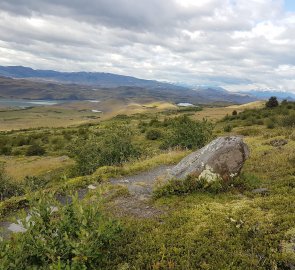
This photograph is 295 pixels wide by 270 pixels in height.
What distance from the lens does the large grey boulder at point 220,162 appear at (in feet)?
46.1

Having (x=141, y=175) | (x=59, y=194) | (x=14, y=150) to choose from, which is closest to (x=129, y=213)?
(x=59, y=194)

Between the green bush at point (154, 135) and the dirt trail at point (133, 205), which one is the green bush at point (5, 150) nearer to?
the green bush at point (154, 135)

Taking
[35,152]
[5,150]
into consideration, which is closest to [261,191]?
[35,152]

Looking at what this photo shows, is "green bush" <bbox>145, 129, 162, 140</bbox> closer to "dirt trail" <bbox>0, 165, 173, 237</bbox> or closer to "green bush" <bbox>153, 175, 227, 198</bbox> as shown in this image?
"dirt trail" <bbox>0, 165, 173, 237</bbox>

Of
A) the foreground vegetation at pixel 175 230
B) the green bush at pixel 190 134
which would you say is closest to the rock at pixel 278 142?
the green bush at pixel 190 134

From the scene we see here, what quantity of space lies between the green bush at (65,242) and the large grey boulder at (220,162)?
6.04 m

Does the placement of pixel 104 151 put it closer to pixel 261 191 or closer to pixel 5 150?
pixel 261 191

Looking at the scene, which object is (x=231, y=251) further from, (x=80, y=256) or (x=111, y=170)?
(x=111, y=170)

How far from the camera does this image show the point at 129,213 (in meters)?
12.3

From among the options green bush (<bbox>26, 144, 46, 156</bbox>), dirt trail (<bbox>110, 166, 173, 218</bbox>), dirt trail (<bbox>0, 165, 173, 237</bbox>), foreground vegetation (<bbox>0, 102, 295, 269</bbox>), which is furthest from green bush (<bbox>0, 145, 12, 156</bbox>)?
dirt trail (<bbox>110, 166, 173, 218</bbox>)

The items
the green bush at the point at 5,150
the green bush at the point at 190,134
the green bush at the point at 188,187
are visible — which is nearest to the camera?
the green bush at the point at 188,187

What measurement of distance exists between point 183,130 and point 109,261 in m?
20.5

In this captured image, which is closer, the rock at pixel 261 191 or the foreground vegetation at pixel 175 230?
the foreground vegetation at pixel 175 230

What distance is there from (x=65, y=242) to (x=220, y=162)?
8.12 meters
